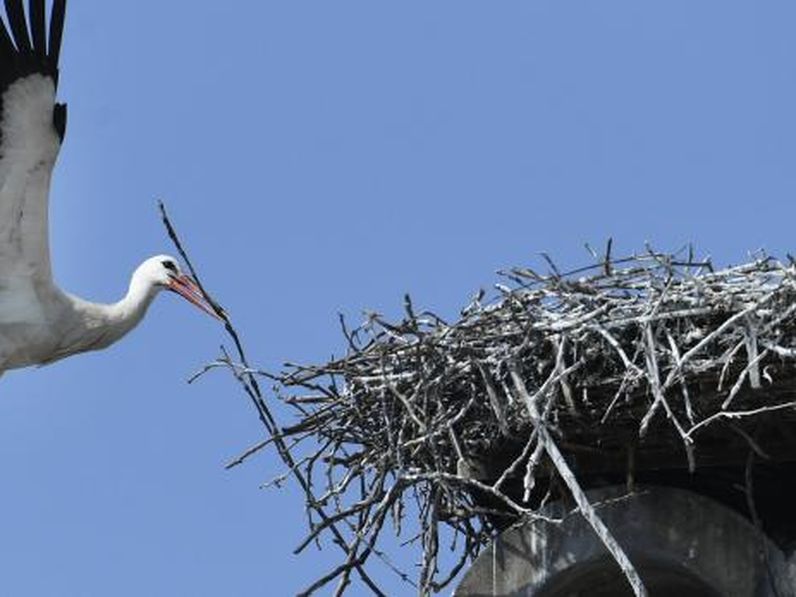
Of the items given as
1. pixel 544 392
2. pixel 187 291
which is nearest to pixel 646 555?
pixel 544 392

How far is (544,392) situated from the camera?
25.9ft

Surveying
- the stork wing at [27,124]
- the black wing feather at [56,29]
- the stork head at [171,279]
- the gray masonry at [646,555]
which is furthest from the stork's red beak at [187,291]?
the gray masonry at [646,555]

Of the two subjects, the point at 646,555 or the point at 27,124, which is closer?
the point at 646,555

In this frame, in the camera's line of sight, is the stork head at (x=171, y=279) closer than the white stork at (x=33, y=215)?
No

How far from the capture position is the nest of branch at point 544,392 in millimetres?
7777

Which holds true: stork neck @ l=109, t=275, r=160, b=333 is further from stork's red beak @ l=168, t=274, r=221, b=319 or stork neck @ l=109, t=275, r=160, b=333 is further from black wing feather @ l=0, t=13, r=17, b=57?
black wing feather @ l=0, t=13, r=17, b=57

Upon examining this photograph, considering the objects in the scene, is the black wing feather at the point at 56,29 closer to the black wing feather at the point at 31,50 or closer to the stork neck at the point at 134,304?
the black wing feather at the point at 31,50

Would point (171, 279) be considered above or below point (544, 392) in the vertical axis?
above

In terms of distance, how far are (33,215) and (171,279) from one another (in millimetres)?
980

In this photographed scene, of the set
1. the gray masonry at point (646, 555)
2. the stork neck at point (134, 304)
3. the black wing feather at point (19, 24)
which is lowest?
the gray masonry at point (646, 555)

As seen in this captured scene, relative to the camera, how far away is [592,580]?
27.6 ft

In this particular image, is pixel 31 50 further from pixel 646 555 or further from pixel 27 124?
pixel 646 555

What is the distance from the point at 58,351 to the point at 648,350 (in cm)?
329

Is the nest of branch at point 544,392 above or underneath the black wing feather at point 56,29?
underneath
